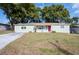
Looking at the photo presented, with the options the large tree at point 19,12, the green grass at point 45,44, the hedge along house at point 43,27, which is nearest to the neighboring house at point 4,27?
the large tree at point 19,12

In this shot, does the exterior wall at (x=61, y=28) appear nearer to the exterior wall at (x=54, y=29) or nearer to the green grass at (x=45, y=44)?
the exterior wall at (x=54, y=29)

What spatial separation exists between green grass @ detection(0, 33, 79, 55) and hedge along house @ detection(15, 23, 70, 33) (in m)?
→ 0.11

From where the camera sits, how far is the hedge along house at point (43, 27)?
21.2 ft

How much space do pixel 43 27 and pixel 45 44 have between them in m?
0.44

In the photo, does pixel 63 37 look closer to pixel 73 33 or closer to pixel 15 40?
pixel 73 33

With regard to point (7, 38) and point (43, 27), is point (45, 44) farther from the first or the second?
point (7, 38)

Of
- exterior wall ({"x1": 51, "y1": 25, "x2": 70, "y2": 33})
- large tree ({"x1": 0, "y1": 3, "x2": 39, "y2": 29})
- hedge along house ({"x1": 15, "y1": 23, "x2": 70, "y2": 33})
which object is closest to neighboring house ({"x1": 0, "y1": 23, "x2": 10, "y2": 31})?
large tree ({"x1": 0, "y1": 3, "x2": 39, "y2": 29})

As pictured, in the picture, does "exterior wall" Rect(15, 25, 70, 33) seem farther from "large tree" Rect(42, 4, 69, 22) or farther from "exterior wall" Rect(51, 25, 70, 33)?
"large tree" Rect(42, 4, 69, 22)

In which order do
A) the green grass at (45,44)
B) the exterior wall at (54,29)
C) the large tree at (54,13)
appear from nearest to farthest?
the green grass at (45,44)
the large tree at (54,13)
the exterior wall at (54,29)

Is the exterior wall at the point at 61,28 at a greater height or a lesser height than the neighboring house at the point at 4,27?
lesser

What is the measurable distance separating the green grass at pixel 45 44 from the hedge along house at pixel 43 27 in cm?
11

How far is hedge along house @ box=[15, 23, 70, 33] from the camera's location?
6473 mm

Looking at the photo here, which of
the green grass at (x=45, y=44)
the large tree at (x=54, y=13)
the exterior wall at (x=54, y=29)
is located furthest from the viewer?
the exterior wall at (x=54, y=29)

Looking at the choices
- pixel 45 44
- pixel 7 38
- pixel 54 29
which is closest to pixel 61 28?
pixel 54 29
